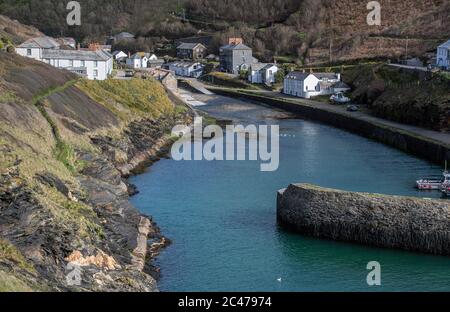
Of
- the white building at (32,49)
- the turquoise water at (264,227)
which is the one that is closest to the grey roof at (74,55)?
the white building at (32,49)

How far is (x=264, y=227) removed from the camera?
2697 centimetres

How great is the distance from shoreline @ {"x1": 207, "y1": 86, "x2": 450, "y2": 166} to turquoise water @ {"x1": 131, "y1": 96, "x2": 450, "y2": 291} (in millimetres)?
915

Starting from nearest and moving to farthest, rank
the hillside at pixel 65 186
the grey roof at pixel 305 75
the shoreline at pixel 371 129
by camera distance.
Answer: the hillside at pixel 65 186 < the shoreline at pixel 371 129 < the grey roof at pixel 305 75

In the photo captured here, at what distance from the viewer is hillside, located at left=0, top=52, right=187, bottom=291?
18.7 m

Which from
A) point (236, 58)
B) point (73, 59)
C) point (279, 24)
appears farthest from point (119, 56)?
point (73, 59)

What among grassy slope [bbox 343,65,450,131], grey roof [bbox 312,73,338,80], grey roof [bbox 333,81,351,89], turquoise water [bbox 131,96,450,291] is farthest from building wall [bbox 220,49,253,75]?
turquoise water [bbox 131,96,450,291]

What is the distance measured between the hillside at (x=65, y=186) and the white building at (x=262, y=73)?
120ft

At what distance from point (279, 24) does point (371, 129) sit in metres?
64.9

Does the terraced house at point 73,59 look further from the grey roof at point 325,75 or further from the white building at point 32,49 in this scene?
the grey roof at point 325,75

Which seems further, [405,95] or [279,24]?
[279,24]

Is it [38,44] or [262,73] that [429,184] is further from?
[262,73]

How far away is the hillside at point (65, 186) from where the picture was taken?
18.7m

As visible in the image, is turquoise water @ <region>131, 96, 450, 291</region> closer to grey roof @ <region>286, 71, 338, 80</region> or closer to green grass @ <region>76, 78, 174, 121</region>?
green grass @ <region>76, 78, 174, 121</region>

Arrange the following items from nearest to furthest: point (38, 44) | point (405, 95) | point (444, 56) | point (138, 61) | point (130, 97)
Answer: point (130, 97)
point (405, 95)
point (38, 44)
point (444, 56)
point (138, 61)
